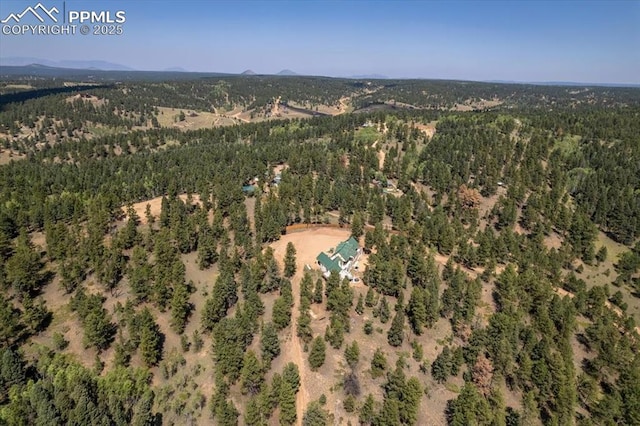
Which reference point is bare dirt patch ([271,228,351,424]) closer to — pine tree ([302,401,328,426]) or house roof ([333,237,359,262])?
pine tree ([302,401,328,426])

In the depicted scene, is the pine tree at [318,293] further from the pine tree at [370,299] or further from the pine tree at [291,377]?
the pine tree at [291,377]

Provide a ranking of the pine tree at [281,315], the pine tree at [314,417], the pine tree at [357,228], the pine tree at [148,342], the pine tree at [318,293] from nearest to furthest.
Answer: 1. the pine tree at [314,417]
2. the pine tree at [148,342]
3. the pine tree at [281,315]
4. the pine tree at [318,293]
5. the pine tree at [357,228]

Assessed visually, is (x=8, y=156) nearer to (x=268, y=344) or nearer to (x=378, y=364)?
(x=268, y=344)

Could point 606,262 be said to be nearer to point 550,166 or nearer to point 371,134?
point 550,166

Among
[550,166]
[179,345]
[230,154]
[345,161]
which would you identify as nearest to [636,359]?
[179,345]

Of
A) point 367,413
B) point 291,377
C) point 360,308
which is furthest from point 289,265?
point 367,413

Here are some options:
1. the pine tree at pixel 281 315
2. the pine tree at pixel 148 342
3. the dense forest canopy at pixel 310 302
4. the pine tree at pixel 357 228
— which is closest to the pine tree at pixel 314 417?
the dense forest canopy at pixel 310 302
